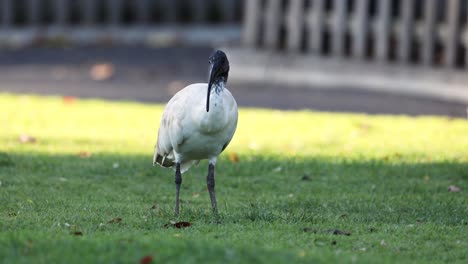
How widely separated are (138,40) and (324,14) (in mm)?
5345

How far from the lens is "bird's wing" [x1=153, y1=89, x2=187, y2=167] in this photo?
778 cm

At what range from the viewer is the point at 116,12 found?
817 inches

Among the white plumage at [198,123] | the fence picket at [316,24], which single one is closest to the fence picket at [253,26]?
the fence picket at [316,24]

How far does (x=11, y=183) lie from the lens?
915cm

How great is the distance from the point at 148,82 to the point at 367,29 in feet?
12.3

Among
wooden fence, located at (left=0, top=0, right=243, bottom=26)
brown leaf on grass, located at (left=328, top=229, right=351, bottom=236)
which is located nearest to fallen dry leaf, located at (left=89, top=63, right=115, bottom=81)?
wooden fence, located at (left=0, top=0, right=243, bottom=26)

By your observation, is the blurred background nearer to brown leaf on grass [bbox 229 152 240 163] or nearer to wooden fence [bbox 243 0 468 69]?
wooden fence [bbox 243 0 468 69]

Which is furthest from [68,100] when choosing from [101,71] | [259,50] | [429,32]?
[429,32]

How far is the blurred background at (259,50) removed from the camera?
15086mm

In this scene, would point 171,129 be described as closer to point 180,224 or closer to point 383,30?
point 180,224

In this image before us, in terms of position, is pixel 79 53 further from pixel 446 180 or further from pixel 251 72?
pixel 446 180

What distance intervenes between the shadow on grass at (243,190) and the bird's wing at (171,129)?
0.44 meters

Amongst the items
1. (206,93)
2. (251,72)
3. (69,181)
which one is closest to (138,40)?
(251,72)

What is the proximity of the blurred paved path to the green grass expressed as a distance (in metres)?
1.20
